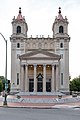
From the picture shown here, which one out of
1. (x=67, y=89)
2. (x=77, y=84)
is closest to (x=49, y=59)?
(x=67, y=89)

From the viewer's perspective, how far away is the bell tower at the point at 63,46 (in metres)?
84.5

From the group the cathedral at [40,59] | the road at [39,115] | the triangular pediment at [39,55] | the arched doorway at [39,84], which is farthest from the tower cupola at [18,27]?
the road at [39,115]

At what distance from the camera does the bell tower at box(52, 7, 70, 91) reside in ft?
277

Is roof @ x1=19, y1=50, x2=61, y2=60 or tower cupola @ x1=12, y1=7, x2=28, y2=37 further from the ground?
tower cupola @ x1=12, y1=7, x2=28, y2=37

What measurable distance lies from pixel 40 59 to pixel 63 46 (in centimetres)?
911

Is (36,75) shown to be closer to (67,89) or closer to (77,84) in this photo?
(67,89)

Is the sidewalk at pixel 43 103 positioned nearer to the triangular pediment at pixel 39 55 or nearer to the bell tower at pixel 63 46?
the triangular pediment at pixel 39 55

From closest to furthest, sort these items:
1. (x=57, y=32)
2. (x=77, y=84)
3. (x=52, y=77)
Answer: (x=52, y=77)
(x=57, y=32)
(x=77, y=84)

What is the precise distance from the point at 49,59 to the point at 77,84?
180 ft

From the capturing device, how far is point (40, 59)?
81188 mm

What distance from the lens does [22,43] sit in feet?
284

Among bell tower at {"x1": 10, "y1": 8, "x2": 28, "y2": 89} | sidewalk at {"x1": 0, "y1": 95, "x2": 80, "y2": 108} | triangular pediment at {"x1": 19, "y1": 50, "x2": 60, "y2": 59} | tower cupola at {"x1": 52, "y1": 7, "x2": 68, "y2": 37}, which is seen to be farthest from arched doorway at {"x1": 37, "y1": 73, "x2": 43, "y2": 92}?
sidewalk at {"x1": 0, "y1": 95, "x2": 80, "y2": 108}

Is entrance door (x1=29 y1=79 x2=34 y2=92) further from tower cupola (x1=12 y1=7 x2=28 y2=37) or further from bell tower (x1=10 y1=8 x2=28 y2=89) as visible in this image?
tower cupola (x1=12 y1=7 x2=28 y2=37)

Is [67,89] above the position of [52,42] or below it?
below
